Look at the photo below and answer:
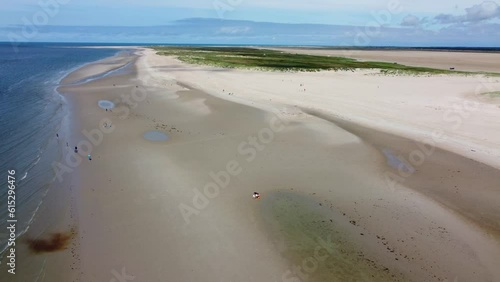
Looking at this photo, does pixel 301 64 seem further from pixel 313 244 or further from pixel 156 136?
pixel 313 244

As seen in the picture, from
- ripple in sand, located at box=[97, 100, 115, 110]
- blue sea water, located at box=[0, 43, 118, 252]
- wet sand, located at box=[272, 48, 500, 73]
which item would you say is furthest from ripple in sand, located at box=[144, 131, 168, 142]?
wet sand, located at box=[272, 48, 500, 73]

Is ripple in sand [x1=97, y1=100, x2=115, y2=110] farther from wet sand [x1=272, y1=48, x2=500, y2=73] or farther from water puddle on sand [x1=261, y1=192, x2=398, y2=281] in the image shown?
wet sand [x1=272, y1=48, x2=500, y2=73]

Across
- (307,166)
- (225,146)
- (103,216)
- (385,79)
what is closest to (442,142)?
(307,166)

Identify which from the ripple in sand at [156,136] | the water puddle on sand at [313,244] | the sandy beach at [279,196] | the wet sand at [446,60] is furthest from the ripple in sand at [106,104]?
the wet sand at [446,60]

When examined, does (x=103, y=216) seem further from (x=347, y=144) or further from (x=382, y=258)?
(x=347, y=144)

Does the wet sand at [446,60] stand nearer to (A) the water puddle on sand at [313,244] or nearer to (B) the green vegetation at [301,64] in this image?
(B) the green vegetation at [301,64]
